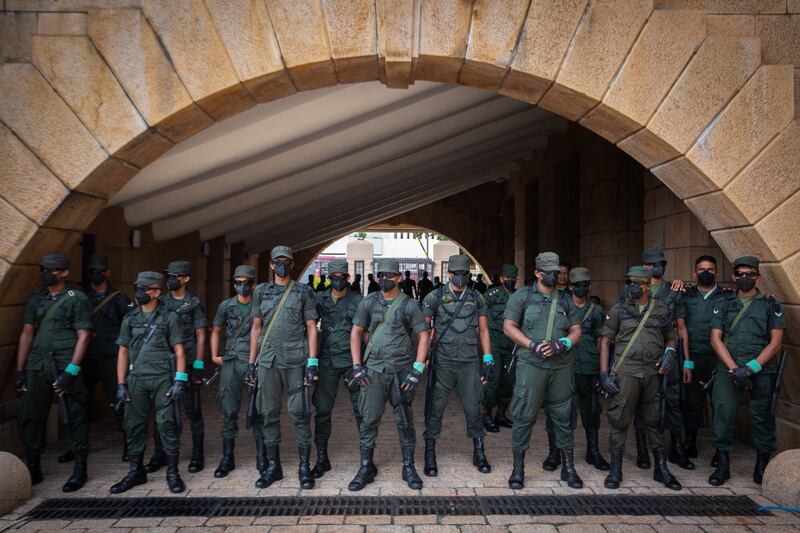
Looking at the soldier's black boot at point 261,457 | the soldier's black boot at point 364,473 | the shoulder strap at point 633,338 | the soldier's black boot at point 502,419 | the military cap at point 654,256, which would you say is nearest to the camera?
the soldier's black boot at point 364,473

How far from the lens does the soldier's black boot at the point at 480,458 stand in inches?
194

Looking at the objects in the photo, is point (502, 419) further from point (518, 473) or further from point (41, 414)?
point (41, 414)

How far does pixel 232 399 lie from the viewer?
16.4 ft

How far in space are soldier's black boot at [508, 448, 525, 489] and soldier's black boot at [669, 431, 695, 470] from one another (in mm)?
1481

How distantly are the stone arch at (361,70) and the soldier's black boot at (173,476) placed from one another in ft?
6.01

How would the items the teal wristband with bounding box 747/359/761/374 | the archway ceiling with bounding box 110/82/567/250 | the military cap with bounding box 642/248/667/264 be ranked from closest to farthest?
1. the teal wristband with bounding box 747/359/761/374
2. the military cap with bounding box 642/248/667/264
3. the archway ceiling with bounding box 110/82/567/250

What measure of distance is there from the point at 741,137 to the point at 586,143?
5061mm

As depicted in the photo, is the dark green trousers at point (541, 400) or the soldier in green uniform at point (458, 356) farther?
the soldier in green uniform at point (458, 356)

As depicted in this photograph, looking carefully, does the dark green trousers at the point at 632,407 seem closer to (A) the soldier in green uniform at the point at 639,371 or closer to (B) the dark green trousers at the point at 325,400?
(A) the soldier in green uniform at the point at 639,371

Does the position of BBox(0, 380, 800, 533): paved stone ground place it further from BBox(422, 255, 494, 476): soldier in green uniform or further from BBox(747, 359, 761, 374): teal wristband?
BBox(747, 359, 761, 374): teal wristband

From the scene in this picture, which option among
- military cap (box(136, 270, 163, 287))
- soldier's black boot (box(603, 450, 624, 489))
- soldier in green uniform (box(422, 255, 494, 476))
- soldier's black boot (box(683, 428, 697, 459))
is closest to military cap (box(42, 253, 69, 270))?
military cap (box(136, 270, 163, 287))

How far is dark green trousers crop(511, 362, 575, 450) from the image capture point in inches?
183

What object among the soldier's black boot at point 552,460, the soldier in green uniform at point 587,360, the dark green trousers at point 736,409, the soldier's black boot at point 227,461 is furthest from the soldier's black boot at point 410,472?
the dark green trousers at point 736,409

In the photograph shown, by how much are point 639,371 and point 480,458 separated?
1.50 meters
